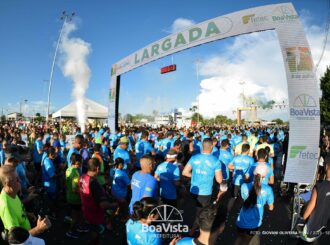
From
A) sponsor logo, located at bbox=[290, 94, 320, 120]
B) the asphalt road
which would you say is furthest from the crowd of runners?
sponsor logo, located at bbox=[290, 94, 320, 120]

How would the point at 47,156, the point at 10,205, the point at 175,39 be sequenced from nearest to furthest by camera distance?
the point at 10,205, the point at 47,156, the point at 175,39

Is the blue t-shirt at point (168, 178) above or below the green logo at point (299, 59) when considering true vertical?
below

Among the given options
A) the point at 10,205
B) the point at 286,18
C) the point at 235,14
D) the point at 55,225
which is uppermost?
the point at 235,14

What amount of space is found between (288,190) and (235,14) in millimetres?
5740

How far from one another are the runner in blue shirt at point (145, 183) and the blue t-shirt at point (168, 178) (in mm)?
1068

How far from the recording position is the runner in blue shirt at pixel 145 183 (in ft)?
12.5

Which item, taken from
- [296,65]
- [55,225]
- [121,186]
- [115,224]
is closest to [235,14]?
[296,65]

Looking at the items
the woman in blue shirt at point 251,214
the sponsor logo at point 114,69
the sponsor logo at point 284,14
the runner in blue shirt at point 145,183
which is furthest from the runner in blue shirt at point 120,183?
the sponsor logo at point 114,69

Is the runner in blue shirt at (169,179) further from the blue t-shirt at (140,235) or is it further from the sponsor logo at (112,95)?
the sponsor logo at (112,95)

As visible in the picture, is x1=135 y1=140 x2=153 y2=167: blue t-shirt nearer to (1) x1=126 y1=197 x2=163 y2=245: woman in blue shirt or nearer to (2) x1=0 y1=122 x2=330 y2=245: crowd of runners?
(2) x1=0 y1=122 x2=330 y2=245: crowd of runners

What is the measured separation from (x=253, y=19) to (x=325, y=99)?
93.1 feet

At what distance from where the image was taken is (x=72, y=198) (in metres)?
5.04

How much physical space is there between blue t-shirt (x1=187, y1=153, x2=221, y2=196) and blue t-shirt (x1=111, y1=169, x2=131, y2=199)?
135cm

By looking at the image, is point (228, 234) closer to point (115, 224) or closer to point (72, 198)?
point (115, 224)
